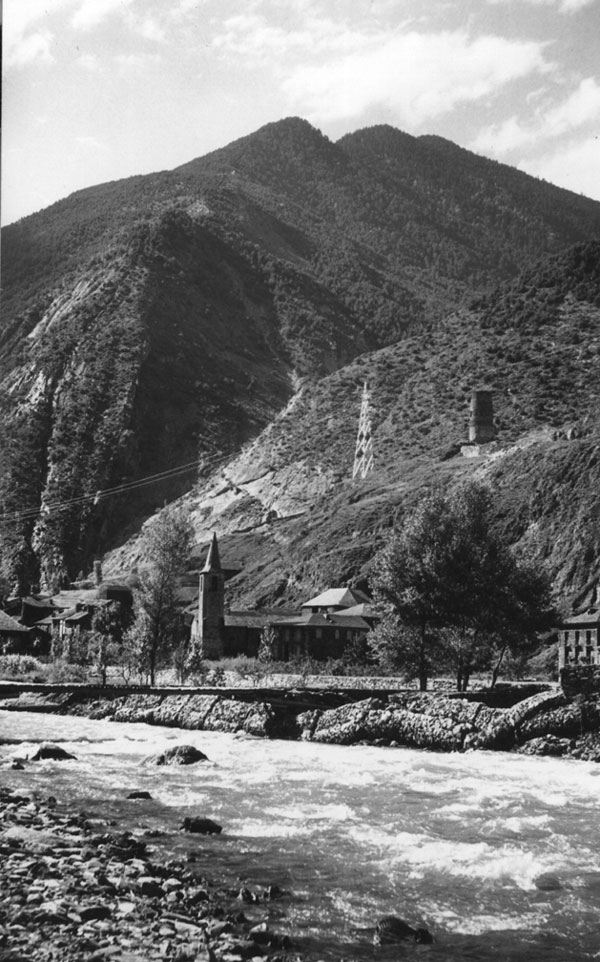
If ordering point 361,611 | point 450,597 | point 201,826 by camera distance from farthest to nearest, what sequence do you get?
point 361,611
point 450,597
point 201,826

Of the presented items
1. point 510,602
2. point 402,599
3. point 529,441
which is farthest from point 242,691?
point 529,441

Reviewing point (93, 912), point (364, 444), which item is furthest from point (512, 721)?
point (364, 444)

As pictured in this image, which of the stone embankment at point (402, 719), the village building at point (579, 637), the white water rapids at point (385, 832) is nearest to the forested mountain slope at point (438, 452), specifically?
the village building at point (579, 637)

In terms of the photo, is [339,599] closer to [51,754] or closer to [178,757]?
[51,754]

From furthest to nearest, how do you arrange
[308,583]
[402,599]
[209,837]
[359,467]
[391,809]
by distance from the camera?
[359,467]
[308,583]
[402,599]
[391,809]
[209,837]

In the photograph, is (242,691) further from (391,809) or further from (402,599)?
(391,809)
